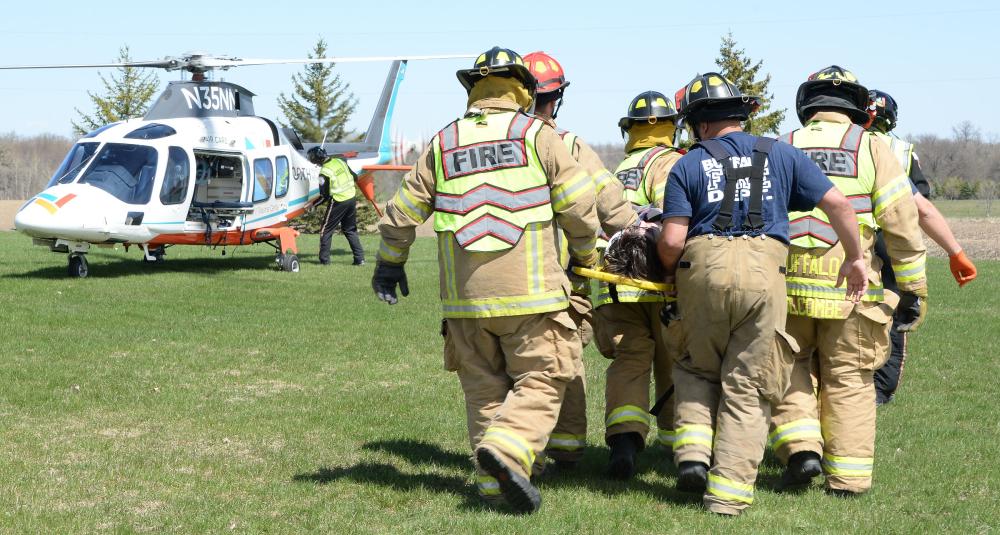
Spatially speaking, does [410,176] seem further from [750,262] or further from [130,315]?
[130,315]

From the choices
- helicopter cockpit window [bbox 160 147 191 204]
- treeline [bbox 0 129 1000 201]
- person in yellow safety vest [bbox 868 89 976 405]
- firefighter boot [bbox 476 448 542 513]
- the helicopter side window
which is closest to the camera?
firefighter boot [bbox 476 448 542 513]

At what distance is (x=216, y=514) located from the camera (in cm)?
521

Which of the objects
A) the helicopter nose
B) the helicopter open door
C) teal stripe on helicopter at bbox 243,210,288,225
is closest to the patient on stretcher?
the helicopter nose

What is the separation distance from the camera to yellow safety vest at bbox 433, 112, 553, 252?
17.3 feet

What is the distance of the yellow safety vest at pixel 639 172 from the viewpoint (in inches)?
260

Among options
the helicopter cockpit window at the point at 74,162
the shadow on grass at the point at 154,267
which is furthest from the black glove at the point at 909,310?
the helicopter cockpit window at the point at 74,162

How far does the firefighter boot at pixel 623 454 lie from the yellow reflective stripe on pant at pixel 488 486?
1.01 meters

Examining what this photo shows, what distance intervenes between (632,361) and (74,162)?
40.7 feet

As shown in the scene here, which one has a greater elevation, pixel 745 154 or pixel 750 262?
pixel 745 154

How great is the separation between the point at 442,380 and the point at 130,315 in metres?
5.00

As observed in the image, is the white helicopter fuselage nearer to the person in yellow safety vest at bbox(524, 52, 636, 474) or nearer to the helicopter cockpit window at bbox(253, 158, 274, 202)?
the helicopter cockpit window at bbox(253, 158, 274, 202)

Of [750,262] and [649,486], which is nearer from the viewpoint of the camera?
[750,262]

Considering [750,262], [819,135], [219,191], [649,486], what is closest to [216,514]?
[649,486]

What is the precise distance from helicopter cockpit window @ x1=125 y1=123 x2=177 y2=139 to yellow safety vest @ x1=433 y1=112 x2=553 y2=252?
1226 centimetres
